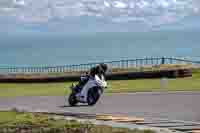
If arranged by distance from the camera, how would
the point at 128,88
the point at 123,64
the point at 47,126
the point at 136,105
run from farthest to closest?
the point at 123,64
the point at 128,88
the point at 136,105
the point at 47,126

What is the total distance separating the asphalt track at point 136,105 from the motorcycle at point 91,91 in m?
0.26

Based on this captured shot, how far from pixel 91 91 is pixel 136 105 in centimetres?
174

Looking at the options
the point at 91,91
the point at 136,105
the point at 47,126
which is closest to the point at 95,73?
the point at 91,91

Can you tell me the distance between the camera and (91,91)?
74.1ft

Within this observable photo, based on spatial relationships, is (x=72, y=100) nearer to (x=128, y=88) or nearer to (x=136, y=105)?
(x=136, y=105)

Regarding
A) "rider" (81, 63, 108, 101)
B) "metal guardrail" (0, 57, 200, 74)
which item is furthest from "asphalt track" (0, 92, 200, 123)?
"metal guardrail" (0, 57, 200, 74)

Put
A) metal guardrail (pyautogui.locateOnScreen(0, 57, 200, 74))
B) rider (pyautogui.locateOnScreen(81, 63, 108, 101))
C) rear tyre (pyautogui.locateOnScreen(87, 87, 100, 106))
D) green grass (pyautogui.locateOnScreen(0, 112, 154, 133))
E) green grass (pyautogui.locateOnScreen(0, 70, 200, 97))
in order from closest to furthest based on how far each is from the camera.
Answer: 1. green grass (pyautogui.locateOnScreen(0, 112, 154, 133))
2. rider (pyautogui.locateOnScreen(81, 63, 108, 101))
3. rear tyre (pyautogui.locateOnScreen(87, 87, 100, 106))
4. green grass (pyautogui.locateOnScreen(0, 70, 200, 97))
5. metal guardrail (pyautogui.locateOnScreen(0, 57, 200, 74))

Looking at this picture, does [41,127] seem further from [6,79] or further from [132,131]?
[6,79]

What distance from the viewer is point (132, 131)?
14.0m

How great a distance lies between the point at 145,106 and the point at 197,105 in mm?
1703

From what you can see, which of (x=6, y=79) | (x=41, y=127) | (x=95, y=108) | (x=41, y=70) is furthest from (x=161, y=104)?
(x=41, y=70)

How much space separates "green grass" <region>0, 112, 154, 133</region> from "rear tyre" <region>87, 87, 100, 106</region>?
5.14 m

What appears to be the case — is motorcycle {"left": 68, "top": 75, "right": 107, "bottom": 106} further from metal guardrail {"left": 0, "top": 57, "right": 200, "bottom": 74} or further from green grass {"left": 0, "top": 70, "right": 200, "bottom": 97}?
metal guardrail {"left": 0, "top": 57, "right": 200, "bottom": 74}

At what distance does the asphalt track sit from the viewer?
19.0m
